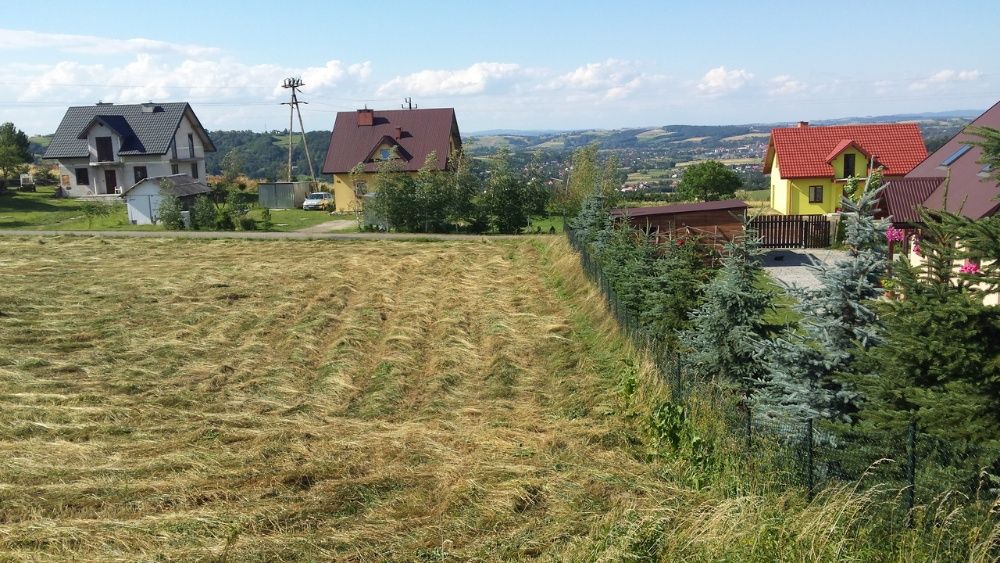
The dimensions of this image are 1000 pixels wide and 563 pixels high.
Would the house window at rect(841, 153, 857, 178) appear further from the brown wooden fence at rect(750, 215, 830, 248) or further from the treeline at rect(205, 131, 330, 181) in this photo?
the treeline at rect(205, 131, 330, 181)

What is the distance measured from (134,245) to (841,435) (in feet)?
92.6

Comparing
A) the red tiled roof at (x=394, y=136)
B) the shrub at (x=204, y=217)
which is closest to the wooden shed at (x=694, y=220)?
the shrub at (x=204, y=217)

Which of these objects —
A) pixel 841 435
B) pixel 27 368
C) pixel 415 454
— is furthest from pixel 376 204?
pixel 841 435

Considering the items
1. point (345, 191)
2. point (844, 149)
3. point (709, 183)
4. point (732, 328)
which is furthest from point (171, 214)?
point (732, 328)

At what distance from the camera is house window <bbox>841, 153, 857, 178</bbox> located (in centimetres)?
3628

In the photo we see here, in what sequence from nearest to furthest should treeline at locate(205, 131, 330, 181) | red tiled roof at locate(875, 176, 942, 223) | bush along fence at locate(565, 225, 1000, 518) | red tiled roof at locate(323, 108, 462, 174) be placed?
bush along fence at locate(565, 225, 1000, 518) < red tiled roof at locate(875, 176, 942, 223) < red tiled roof at locate(323, 108, 462, 174) < treeline at locate(205, 131, 330, 181)

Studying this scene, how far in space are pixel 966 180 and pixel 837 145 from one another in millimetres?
20367

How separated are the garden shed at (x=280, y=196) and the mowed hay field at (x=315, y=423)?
24.9m

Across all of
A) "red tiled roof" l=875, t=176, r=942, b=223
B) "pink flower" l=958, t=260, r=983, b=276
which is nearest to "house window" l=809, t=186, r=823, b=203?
"red tiled roof" l=875, t=176, r=942, b=223

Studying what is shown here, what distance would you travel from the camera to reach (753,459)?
7.83m

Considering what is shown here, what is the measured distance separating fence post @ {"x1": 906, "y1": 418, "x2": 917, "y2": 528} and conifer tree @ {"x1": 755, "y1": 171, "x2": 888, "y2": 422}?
141 cm

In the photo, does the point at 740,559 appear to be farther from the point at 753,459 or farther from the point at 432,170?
the point at 432,170

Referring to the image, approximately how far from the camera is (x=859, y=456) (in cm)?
692

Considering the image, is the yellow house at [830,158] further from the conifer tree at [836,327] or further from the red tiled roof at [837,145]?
the conifer tree at [836,327]
